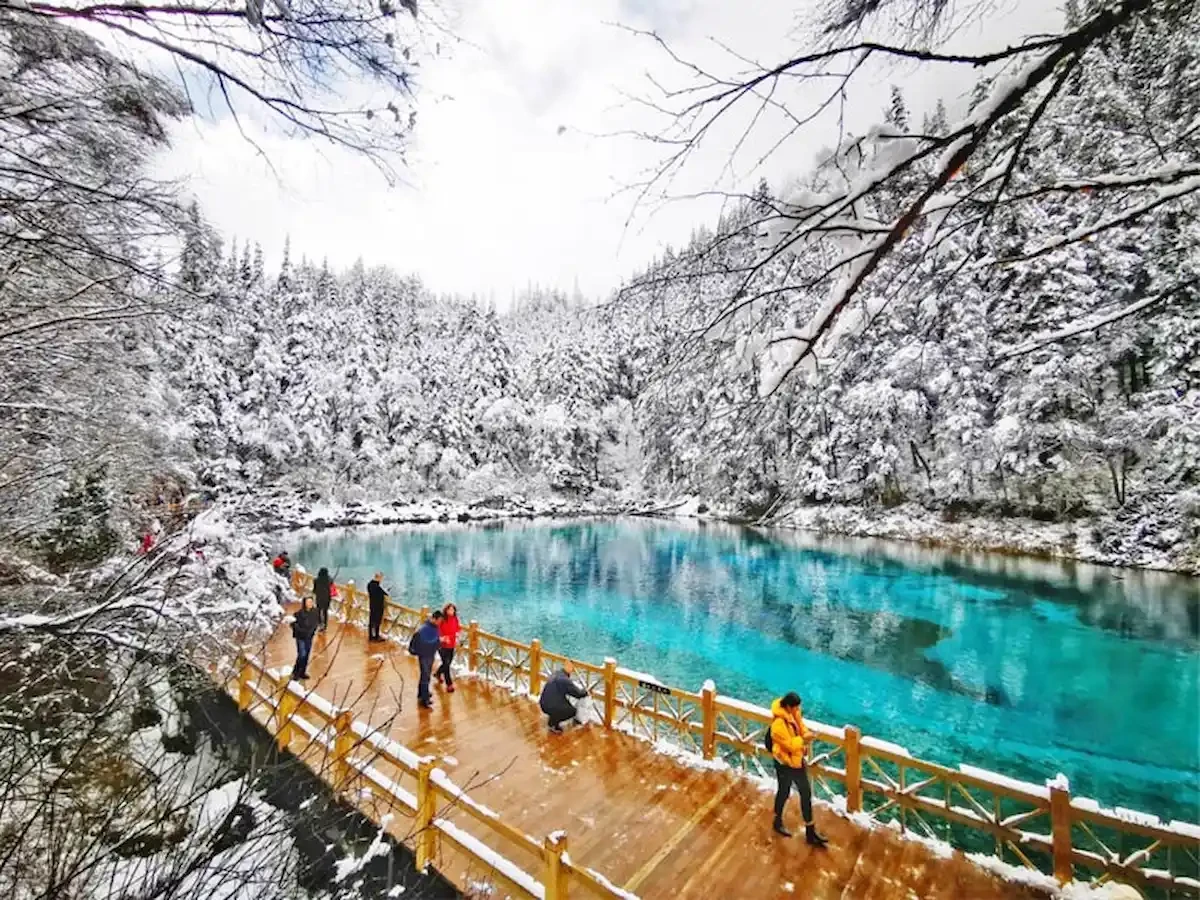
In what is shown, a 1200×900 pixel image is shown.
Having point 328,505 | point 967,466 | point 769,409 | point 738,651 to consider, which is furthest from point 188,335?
point 967,466

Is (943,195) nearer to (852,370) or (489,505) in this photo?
(852,370)

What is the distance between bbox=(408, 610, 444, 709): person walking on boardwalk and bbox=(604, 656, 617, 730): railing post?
2.68 m

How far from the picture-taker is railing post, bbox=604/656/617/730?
8109mm

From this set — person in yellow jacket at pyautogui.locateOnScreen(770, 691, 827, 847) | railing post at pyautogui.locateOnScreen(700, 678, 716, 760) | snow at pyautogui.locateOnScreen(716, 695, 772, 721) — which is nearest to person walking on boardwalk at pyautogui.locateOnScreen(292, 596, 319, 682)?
railing post at pyautogui.locateOnScreen(700, 678, 716, 760)

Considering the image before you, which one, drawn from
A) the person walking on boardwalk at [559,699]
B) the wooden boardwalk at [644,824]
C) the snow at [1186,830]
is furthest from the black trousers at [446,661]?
the snow at [1186,830]

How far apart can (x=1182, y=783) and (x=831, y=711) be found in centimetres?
513

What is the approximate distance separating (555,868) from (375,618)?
30.7ft

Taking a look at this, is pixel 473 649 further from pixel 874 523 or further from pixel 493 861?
pixel 874 523

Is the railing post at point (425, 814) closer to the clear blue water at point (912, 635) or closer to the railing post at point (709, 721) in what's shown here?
the railing post at point (709, 721)

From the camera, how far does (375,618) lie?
12.3 meters

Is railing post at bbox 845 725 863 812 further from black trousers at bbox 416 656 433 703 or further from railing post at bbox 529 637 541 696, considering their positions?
black trousers at bbox 416 656 433 703

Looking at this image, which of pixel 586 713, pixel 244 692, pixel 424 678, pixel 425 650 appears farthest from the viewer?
pixel 424 678

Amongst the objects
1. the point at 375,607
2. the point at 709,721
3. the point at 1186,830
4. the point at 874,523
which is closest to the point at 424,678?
the point at 375,607

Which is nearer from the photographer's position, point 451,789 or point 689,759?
point 451,789
